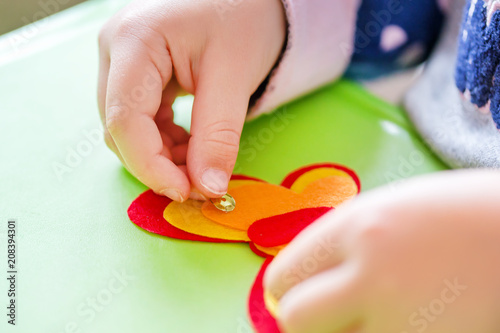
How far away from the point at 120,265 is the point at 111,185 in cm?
11

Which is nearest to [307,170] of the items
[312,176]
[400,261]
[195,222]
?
[312,176]

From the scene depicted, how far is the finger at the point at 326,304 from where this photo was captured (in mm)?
250

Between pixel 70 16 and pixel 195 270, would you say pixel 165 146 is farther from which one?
pixel 70 16

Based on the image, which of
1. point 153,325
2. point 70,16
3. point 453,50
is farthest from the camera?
point 70,16

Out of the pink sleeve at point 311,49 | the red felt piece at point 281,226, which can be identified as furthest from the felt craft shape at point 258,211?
the pink sleeve at point 311,49

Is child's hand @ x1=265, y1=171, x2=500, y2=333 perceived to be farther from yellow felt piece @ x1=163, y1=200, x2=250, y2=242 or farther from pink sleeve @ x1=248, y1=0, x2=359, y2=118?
pink sleeve @ x1=248, y1=0, x2=359, y2=118

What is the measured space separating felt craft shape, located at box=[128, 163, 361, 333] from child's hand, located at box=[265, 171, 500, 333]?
0.13 metres

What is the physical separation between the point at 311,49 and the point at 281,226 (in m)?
0.23

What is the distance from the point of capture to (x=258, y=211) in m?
0.43

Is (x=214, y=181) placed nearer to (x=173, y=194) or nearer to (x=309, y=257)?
(x=173, y=194)

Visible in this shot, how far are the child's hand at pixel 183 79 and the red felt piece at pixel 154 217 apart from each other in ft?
0.07

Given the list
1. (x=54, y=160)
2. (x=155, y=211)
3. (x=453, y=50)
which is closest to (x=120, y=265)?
(x=155, y=211)

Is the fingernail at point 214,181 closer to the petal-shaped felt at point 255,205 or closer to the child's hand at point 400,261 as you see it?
the petal-shaped felt at point 255,205

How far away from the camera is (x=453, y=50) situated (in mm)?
572
